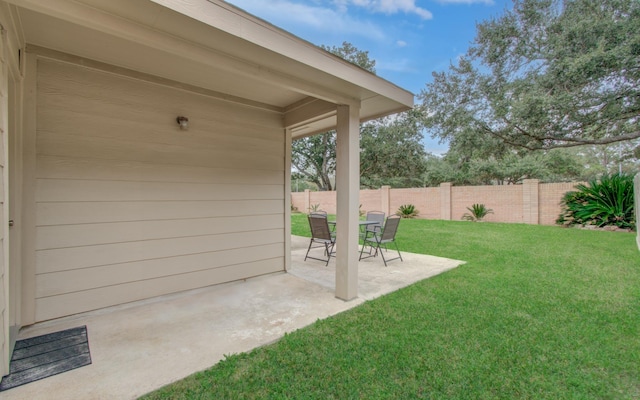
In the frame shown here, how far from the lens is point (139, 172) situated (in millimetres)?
3121

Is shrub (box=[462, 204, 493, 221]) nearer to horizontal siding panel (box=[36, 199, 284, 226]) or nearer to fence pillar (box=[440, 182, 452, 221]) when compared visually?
fence pillar (box=[440, 182, 452, 221])

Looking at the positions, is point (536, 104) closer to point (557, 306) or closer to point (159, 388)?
point (557, 306)

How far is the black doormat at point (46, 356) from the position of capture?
191 centimetres

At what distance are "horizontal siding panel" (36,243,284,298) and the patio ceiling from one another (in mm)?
2023

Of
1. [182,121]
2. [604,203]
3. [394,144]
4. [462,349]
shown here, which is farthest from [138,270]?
[394,144]

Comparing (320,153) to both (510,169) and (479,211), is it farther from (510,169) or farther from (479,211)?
(510,169)

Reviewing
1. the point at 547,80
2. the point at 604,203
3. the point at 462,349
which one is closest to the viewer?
the point at 462,349

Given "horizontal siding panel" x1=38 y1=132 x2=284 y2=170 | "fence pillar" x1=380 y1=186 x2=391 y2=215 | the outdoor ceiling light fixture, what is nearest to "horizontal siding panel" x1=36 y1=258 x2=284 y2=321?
"horizontal siding panel" x1=38 y1=132 x2=284 y2=170

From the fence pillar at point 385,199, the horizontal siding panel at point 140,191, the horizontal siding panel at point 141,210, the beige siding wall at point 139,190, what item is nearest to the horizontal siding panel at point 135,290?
the beige siding wall at point 139,190

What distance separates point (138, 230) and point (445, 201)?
483 inches

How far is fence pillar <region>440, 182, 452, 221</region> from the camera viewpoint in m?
12.7

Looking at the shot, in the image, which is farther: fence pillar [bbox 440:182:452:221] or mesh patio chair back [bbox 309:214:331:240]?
fence pillar [bbox 440:182:452:221]

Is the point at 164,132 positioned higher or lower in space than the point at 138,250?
higher

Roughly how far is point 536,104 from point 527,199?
3.38m
